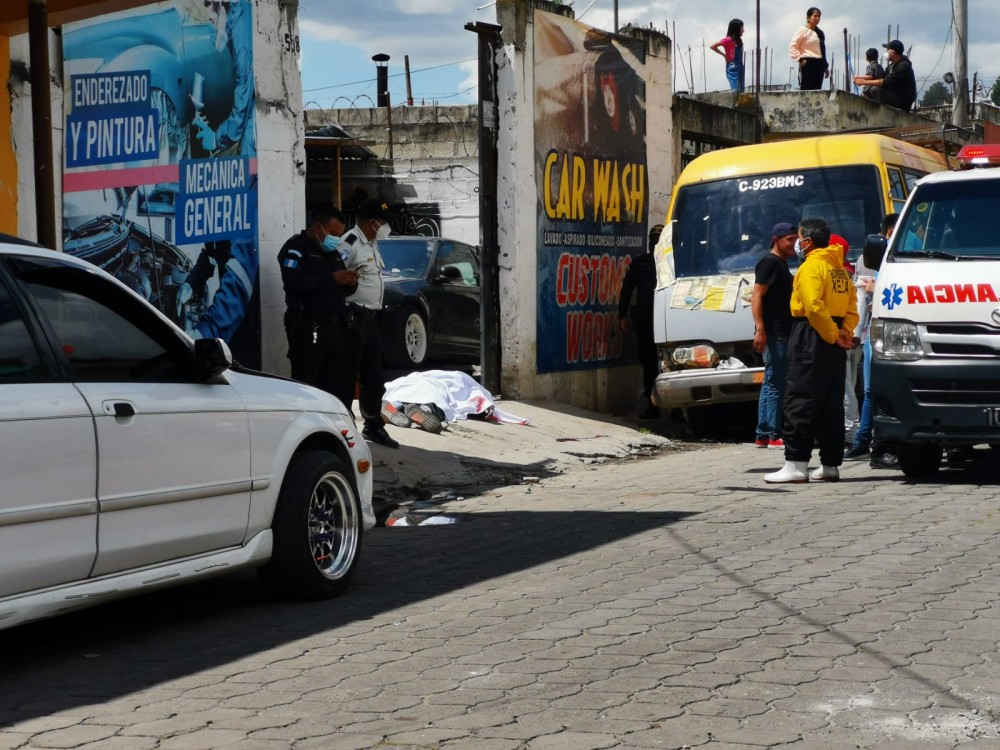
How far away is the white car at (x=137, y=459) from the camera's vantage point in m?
5.07

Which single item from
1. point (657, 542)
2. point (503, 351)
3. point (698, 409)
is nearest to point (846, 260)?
point (698, 409)

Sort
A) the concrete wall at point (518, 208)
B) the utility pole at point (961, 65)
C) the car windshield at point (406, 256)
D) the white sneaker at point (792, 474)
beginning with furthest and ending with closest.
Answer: the utility pole at point (961, 65) → the car windshield at point (406, 256) → the concrete wall at point (518, 208) → the white sneaker at point (792, 474)

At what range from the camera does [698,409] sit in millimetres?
14945

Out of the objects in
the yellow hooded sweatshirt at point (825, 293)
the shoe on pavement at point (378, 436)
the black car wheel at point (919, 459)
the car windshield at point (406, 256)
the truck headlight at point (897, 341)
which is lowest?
the black car wheel at point (919, 459)

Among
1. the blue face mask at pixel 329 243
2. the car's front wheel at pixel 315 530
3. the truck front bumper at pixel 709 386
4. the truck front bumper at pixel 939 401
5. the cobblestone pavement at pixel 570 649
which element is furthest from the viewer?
the truck front bumper at pixel 709 386

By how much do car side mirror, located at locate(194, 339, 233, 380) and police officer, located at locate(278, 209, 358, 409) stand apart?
4.82m

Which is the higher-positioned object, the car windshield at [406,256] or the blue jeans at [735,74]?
the blue jeans at [735,74]

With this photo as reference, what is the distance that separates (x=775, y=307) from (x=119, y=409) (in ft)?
25.5

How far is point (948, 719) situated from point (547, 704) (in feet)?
4.07

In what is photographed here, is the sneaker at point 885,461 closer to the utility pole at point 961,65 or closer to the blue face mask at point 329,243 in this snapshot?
the blue face mask at point 329,243

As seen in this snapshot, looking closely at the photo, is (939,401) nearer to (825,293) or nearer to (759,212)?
(825,293)

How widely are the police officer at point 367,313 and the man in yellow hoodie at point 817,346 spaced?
327cm

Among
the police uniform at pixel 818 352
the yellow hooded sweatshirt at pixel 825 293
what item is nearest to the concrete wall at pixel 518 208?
the police uniform at pixel 818 352

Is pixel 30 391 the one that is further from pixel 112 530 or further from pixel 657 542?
pixel 657 542
